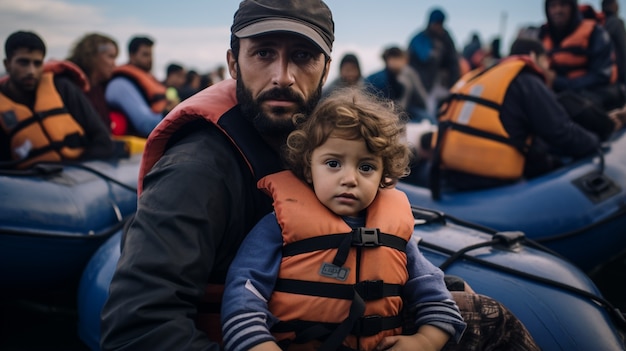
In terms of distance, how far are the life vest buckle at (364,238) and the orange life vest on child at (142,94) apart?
16.1 ft

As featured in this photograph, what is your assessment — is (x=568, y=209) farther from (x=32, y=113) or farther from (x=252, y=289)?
(x=32, y=113)

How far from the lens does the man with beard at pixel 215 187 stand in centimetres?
136

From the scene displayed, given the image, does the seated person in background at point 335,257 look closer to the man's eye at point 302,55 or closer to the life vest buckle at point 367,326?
the life vest buckle at point 367,326

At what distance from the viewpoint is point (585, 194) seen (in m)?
3.70

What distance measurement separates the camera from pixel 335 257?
155cm

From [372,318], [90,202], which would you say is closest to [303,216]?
[372,318]

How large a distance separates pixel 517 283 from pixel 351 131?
114cm

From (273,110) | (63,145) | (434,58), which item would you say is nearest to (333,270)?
(273,110)

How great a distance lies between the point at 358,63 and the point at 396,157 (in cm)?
623

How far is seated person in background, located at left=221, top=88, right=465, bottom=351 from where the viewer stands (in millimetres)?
1487

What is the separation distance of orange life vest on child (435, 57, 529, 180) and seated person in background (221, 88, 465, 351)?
237 cm

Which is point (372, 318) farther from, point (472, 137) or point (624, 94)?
point (624, 94)

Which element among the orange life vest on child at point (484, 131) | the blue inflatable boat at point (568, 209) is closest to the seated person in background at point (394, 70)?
the orange life vest on child at point (484, 131)

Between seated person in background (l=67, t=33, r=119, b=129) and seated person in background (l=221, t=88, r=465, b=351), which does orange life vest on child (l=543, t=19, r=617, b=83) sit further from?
seated person in background (l=67, t=33, r=119, b=129)
